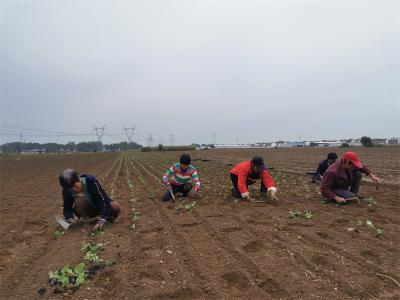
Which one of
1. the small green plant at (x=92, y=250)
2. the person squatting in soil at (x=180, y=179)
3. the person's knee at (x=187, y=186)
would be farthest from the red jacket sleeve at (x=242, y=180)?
the small green plant at (x=92, y=250)

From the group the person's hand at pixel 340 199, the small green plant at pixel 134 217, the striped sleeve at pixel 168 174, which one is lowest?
the small green plant at pixel 134 217

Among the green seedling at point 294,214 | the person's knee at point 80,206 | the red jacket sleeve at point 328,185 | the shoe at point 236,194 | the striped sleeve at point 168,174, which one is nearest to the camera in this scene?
the person's knee at point 80,206

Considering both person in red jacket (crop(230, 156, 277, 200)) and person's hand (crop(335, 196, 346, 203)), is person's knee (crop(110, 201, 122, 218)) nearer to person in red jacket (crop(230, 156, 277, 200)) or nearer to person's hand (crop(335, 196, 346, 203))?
person in red jacket (crop(230, 156, 277, 200))

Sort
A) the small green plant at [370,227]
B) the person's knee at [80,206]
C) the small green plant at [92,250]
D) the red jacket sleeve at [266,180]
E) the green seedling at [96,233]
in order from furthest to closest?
the red jacket sleeve at [266,180] < the person's knee at [80,206] < the green seedling at [96,233] < the small green plant at [370,227] < the small green plant at [92,250]

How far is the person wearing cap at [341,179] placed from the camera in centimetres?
684

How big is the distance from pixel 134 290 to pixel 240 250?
1.59 m

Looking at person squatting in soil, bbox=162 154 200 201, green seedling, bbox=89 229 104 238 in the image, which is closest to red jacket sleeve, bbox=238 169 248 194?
person squatting in soil, bbox=162 154 200 201

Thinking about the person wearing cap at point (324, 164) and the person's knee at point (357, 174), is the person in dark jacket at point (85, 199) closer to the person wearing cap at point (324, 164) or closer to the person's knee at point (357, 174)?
the person's knee at point (357, 174)

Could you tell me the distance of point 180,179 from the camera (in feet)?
26.8

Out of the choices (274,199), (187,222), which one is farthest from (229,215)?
(274,199)

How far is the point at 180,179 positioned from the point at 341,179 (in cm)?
381

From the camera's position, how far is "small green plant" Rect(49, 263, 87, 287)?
352 cm

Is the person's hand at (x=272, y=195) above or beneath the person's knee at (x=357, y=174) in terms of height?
beneath

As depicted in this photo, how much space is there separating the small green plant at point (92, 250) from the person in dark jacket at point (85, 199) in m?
0.80
